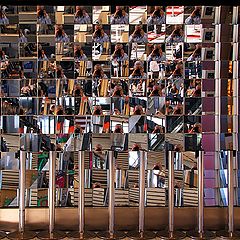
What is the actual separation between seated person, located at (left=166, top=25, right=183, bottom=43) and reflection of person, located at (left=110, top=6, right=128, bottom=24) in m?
0.17

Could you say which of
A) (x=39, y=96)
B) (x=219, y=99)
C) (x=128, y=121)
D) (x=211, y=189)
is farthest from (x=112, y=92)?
(x=211, y=189)

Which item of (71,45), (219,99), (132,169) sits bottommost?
(132,169)

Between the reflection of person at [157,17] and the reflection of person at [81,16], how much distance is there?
8.6 inches

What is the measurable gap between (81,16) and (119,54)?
0.19 metres

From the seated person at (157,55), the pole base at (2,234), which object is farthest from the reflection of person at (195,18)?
the pole base at (2,234)

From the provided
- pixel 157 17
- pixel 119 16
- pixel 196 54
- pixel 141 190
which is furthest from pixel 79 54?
pixel 141 190

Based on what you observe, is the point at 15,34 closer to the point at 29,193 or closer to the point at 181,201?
the point at 29,193

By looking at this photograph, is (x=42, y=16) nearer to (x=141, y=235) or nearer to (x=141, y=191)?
(x=141, y=191)

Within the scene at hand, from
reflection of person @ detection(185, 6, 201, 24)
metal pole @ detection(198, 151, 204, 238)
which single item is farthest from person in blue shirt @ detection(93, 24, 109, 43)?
metal pole @ detection(198, 151, 204, 238)

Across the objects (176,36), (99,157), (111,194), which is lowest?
(111,194)

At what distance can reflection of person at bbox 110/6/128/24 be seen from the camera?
73.7 inches

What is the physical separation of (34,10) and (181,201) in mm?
862

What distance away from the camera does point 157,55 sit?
1884 mm

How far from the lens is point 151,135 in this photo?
189 cm
